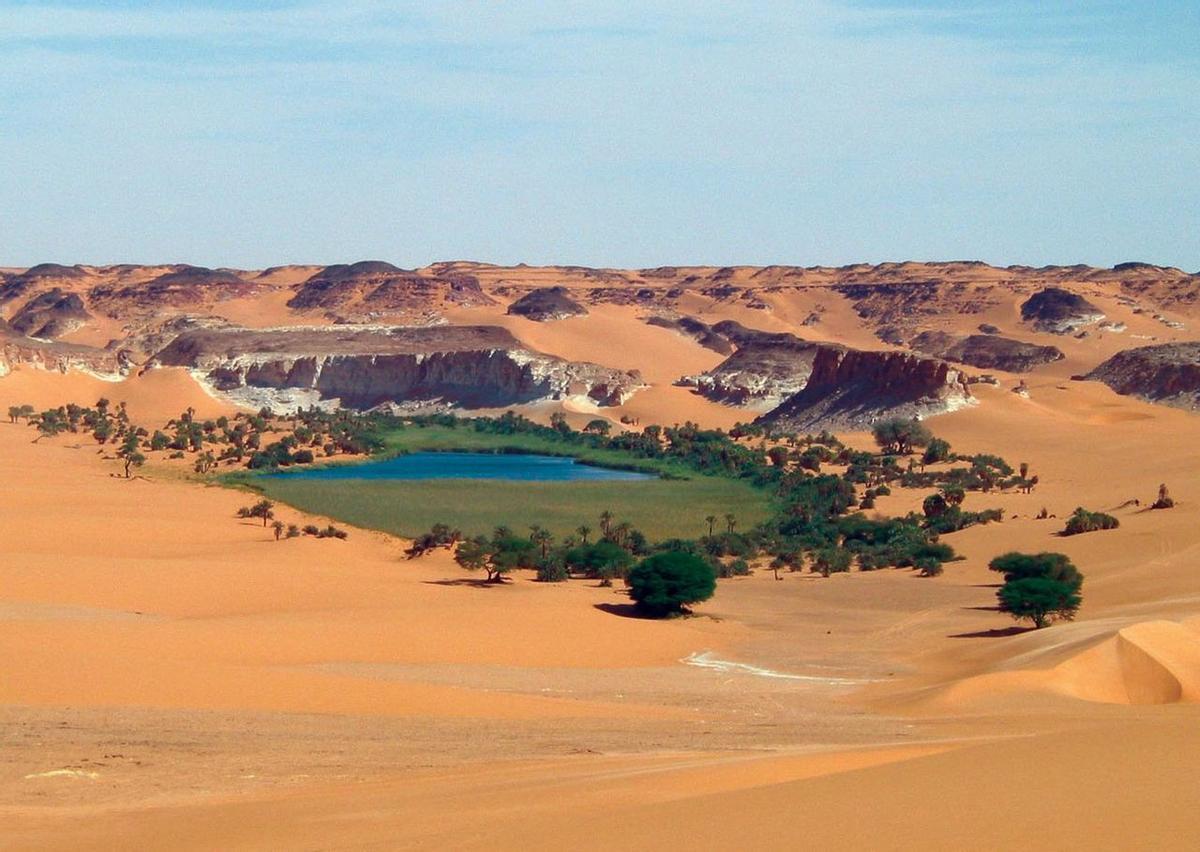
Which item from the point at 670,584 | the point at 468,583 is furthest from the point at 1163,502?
the point at 468,583

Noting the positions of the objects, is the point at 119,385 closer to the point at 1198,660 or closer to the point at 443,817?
the point at 1198,660

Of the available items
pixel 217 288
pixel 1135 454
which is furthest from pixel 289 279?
pixel 1135 454

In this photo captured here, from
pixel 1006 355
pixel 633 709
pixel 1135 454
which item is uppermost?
pixel 1006 355

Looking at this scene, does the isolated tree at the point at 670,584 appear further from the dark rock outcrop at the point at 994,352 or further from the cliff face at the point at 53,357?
the dark rock outcrop at the point at 994,352

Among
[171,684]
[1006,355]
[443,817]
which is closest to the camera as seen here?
[443,817]

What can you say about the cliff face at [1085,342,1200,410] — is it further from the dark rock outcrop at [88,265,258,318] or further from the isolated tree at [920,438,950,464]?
the dark rock outcrop at [88,265,258,318]

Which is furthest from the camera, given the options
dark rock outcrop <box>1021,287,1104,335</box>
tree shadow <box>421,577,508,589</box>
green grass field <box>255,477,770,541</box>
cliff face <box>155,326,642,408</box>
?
dark rock outcrop <box>1021,287,1104,335</box>

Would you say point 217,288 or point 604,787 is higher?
point 217,288

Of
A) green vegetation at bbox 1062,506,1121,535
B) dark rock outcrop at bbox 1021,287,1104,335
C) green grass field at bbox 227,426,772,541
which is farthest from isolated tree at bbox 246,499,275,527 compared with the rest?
dark rock outcrop at bbox 1021,287,1104,335
